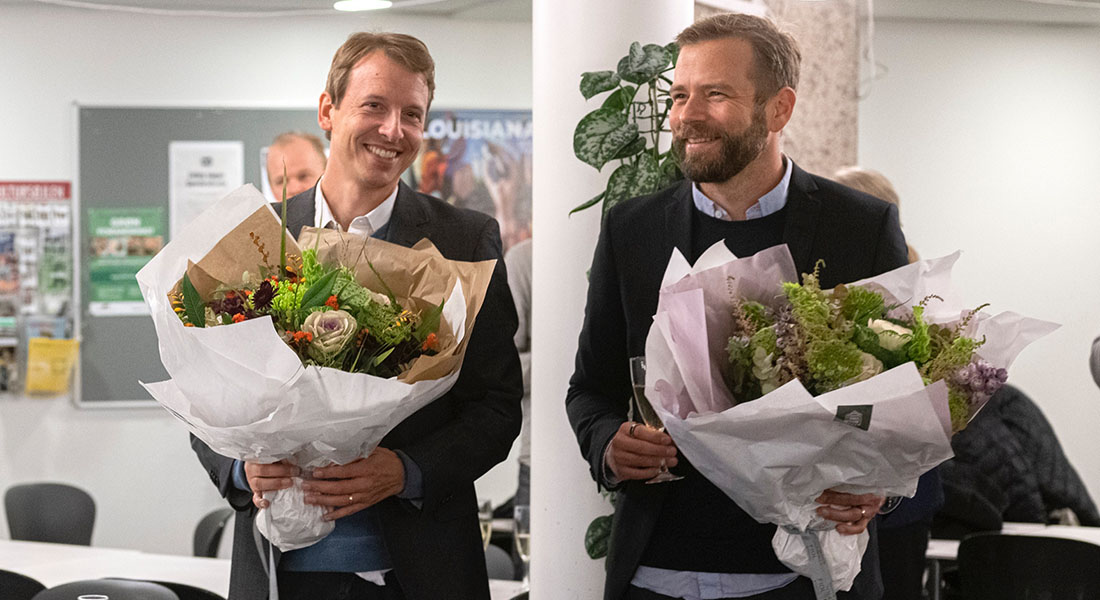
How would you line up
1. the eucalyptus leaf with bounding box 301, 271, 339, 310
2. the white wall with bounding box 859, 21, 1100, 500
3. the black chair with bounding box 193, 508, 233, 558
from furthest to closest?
the white wall with bounding box 859, 21, 1100, 500, the black chair with bounding box 193, 508, 233, 558, the eucalyptus leaf with bounding box 301, 271, 339, 310

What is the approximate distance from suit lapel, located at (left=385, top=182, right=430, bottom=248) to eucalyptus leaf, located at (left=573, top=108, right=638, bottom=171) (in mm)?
415

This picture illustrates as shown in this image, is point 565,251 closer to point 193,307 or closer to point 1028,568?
point 193,307

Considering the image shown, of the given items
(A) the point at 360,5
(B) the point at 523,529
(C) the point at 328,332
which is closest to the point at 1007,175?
(A) the point at 360,5

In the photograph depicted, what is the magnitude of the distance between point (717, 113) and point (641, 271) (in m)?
0.30

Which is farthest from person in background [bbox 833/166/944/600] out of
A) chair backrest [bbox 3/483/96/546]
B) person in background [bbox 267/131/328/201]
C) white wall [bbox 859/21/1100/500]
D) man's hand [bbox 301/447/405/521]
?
white wall [bbox 859/21/1100/500]

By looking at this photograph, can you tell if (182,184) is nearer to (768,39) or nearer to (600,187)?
(600,187)

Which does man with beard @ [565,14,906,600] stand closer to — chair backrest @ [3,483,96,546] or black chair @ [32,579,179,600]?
black chair @ [32,579,179,600]

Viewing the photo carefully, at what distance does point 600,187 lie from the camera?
8.18 ft

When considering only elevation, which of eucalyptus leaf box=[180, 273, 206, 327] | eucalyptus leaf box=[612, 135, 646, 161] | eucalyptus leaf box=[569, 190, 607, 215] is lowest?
eucalyptus leaf box=[180, 273, 206, 327]

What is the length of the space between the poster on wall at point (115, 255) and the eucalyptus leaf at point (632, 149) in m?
4.47

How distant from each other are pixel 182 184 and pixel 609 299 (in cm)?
476

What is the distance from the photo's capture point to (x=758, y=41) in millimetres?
2096

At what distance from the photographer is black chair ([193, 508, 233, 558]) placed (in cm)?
448

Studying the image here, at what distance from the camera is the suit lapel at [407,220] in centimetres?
209
